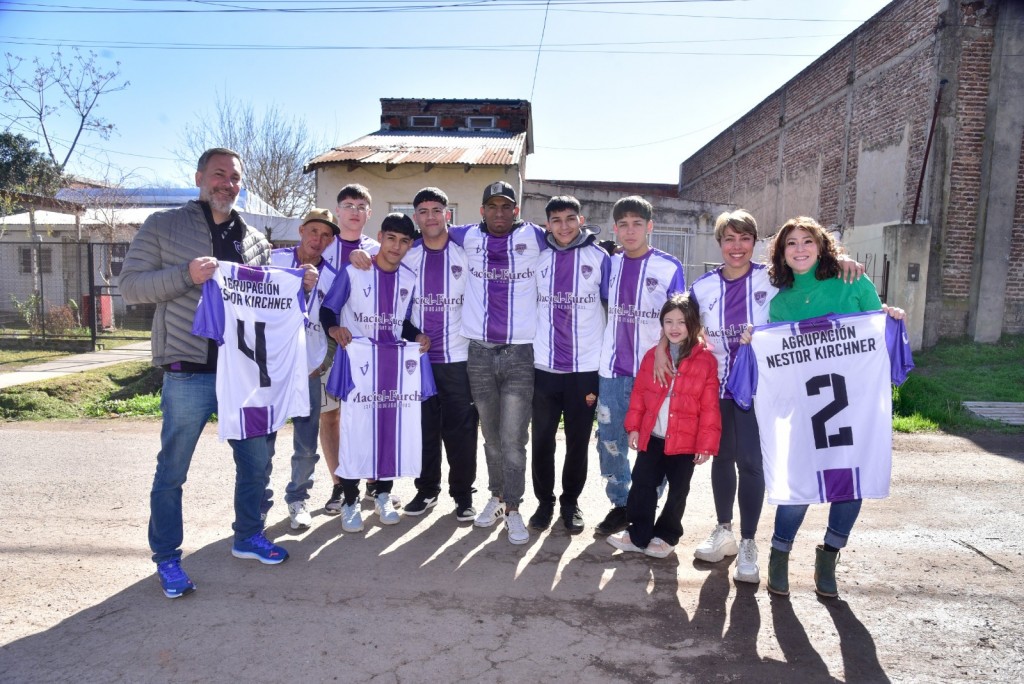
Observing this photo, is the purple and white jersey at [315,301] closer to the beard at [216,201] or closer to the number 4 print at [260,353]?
the number 4 print at [260,353]

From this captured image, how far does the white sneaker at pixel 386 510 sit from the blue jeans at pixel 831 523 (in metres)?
2.61

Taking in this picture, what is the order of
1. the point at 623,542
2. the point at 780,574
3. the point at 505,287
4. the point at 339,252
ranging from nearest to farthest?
the point at 780,574
the point at 623,542
the point at 505,287
the point at 339,252

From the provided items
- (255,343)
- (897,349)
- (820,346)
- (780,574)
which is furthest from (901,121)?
(255,343)

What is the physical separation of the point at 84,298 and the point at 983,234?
771 inches

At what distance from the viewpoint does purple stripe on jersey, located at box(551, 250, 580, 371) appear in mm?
4645

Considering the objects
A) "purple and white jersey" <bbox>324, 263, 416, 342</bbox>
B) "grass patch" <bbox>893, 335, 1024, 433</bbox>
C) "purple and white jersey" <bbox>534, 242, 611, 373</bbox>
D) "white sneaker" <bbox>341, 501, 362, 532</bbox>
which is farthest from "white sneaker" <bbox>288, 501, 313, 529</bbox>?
"grass patch" <bbox>893, 335, 1024, 433</bbox>

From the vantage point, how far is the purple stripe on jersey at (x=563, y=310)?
4.64 m

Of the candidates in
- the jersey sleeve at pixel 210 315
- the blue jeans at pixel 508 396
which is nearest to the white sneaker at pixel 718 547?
the blue jeans at pixel 508 396

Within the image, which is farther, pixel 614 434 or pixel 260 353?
pixel 614 434

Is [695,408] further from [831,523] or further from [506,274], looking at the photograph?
[506,274]

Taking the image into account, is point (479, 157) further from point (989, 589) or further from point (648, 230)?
point (989, 589)

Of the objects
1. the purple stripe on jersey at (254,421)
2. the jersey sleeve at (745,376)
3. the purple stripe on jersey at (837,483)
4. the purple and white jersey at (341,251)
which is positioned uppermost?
the purple and white jersey at (341,251)

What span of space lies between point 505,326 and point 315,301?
1.39 m

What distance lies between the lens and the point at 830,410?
149 inches
